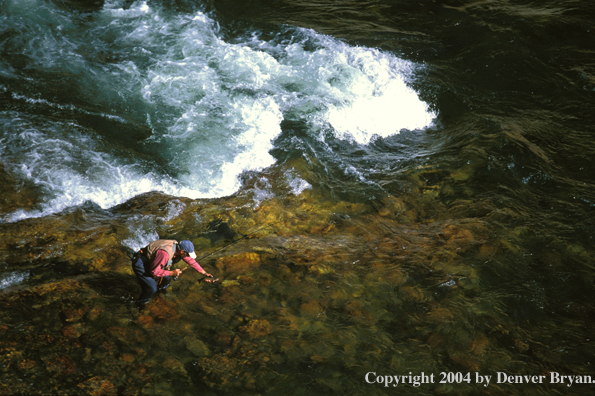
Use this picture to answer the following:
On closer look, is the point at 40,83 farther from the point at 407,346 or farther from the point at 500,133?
the point at 500,133

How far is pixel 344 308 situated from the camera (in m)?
4.70

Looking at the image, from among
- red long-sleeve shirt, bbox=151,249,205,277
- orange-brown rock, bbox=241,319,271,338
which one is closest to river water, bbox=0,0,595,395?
orange-brown rock, bbox=241,319,271,338

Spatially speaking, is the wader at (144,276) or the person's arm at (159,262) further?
the wader at (144,276)

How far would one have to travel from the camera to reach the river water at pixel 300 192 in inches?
163

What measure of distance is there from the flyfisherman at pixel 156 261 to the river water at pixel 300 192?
0.23 metres

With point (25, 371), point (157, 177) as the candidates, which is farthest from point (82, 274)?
point (157, 177)

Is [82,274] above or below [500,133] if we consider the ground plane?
below

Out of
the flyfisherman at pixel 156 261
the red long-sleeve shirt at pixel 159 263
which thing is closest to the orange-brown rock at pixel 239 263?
the flyfisherman at pixel 156 261

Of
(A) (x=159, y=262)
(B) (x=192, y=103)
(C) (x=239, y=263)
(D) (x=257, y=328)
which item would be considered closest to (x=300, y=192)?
(C) (x=239, y=263)

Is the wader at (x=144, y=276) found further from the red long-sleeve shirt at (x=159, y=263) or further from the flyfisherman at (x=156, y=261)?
the red long-sleeve shirt at (x=159, y=263)

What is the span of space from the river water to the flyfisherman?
9.0 inches

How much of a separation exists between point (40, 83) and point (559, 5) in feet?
36.8

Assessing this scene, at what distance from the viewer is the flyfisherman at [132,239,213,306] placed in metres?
4.32

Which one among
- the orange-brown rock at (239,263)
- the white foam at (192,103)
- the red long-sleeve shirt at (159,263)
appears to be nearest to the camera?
the red long-sleeve shirt at (159,263)
